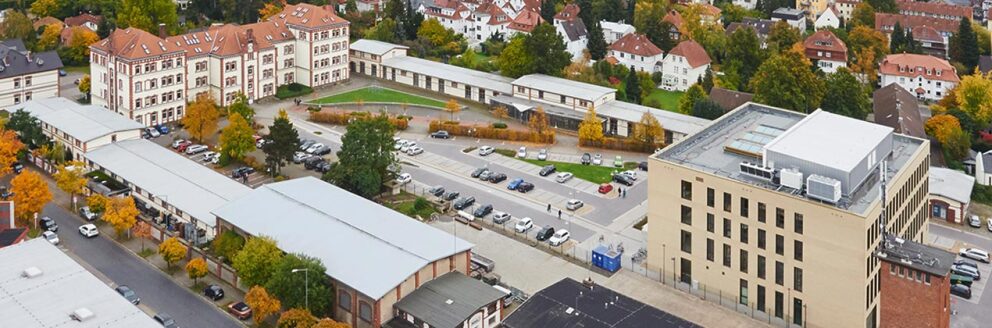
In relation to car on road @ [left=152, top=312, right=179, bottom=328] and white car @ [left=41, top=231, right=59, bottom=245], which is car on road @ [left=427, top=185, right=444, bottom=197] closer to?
car on road @ [left=152, top=312, right=179, bottom=328]

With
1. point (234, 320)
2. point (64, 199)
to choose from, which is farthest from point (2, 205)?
point (234, 320)

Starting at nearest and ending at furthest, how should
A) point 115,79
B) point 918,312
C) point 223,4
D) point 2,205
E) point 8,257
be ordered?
1. point 918,312
2. point 8,257
3. point 2,205
4. point 115,79
5. point 223,4

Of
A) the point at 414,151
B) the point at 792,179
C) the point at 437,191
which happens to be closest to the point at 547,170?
the point at 437,191

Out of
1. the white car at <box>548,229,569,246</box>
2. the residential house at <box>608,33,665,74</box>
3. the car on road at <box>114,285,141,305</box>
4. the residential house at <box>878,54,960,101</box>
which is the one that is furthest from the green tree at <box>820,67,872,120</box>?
the car on road at <box>114,285,141,305</box>

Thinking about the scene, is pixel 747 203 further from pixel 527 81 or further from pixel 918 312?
pixel 527 81

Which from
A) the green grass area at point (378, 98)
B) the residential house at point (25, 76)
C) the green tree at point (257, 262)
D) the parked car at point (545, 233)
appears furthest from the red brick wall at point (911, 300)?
the residential house at point (25, 76)

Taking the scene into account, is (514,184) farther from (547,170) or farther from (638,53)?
(638,53)
